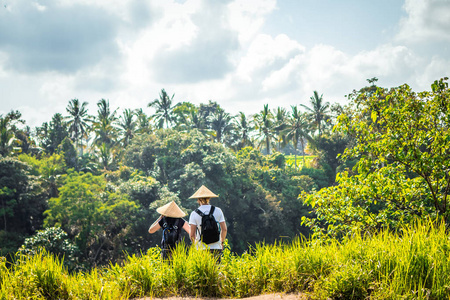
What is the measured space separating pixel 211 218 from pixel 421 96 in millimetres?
4229

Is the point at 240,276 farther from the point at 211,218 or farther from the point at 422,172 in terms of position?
the point at 422,172

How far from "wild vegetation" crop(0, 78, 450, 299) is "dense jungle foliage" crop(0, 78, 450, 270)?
54 mm

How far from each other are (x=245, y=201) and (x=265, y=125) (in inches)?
726

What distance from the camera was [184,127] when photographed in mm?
39719

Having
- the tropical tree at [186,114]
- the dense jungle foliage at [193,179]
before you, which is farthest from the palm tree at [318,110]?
the tropical tree at [186,114]

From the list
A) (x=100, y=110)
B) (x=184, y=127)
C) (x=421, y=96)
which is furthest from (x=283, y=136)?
(x=421, y=96)

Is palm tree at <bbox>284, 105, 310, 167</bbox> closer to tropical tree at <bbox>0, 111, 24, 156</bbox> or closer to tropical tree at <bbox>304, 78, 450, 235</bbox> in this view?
tropical tree at <bbox>0, 111, 24, 156</bbox>

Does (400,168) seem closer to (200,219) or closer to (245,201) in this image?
(200,219)

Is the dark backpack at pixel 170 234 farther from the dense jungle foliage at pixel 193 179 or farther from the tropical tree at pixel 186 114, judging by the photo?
the tropical tree at pixel 186 114

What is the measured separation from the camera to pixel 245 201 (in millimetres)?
29312

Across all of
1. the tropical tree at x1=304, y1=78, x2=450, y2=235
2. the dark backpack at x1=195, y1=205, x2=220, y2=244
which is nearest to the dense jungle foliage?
the tropical tree at x1=304, y1=78, x2=450, y2=235

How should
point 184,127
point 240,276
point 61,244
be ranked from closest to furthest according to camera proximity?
point 240,276
point 61,244
point 184,127

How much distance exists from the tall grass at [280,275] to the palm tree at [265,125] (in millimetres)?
41980

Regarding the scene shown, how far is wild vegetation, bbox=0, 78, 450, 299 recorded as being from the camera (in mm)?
3555
